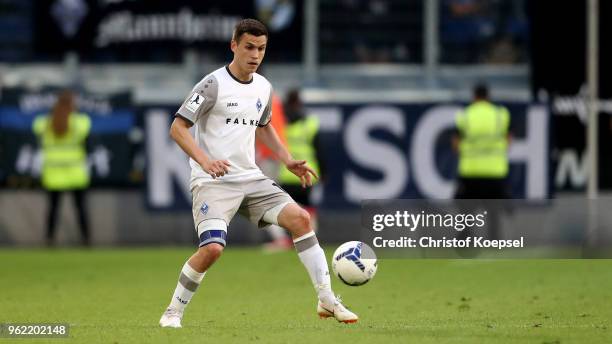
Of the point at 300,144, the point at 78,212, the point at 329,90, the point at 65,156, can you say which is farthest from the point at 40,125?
the point at 329,90

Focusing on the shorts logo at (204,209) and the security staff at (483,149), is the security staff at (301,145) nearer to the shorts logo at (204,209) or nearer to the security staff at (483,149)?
the security staff at (483,149)

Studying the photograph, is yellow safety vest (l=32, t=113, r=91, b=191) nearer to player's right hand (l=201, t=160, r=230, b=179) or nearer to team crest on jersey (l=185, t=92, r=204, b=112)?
team crest on jersey (l=185, t=92, r=204, b=112)

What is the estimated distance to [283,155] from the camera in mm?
9055

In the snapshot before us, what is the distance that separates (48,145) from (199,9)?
3710 millimetres

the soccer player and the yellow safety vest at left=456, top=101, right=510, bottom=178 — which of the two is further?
the yellow safety vest at left=456, top=101, right=510, bottom=178

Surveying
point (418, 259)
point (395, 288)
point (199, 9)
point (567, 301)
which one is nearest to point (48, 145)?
point (199, 9)

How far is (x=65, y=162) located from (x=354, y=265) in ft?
A: 30.7

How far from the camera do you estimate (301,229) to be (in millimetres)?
8688

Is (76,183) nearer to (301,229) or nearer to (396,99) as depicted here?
(396,99)

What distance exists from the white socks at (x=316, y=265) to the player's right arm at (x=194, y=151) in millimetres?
731

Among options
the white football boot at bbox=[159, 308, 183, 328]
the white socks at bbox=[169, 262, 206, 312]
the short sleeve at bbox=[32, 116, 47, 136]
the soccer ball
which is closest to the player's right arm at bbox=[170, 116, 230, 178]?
the white socks at bbox=[169, 262, 206, 312]

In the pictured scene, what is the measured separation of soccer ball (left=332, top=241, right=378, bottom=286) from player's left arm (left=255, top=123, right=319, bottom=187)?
52cm

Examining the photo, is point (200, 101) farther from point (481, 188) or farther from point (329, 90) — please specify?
point (329, 90)

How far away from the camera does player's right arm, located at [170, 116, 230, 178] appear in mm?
8250
